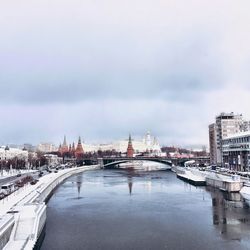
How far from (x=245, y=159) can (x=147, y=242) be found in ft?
119

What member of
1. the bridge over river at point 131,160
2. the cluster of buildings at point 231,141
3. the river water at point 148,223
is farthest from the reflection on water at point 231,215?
the bridge over river at point 131,160

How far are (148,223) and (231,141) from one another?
3897cm

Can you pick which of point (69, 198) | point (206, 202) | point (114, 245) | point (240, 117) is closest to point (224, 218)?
point (206, 202)

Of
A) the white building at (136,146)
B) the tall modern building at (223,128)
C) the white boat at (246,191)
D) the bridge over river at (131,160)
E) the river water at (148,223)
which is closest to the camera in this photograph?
the river water at (148,223)

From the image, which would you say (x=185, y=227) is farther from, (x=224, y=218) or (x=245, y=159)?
(x=245, y=159)

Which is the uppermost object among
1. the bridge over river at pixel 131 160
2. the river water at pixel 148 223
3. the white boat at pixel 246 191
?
the bridge over river at pixel 131 160

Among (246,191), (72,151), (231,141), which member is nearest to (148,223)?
(246,191)

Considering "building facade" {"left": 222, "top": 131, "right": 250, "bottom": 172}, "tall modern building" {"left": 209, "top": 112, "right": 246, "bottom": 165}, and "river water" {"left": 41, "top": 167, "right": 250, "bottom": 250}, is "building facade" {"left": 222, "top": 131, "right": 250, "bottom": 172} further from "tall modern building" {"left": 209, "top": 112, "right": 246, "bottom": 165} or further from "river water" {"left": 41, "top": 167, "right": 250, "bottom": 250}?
"river water" {"left": 41, "top": 167, "right": 250, "bottom": 250}

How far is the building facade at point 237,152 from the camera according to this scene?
1914 inches

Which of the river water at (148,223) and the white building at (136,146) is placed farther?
the white building at (136,146)

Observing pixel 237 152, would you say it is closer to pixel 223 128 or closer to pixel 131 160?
pixel 223 128

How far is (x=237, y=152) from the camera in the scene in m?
52.9

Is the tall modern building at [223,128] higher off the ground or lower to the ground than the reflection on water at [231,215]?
higher

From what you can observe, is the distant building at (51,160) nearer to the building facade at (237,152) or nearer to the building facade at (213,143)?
the building facade at (213,143)
